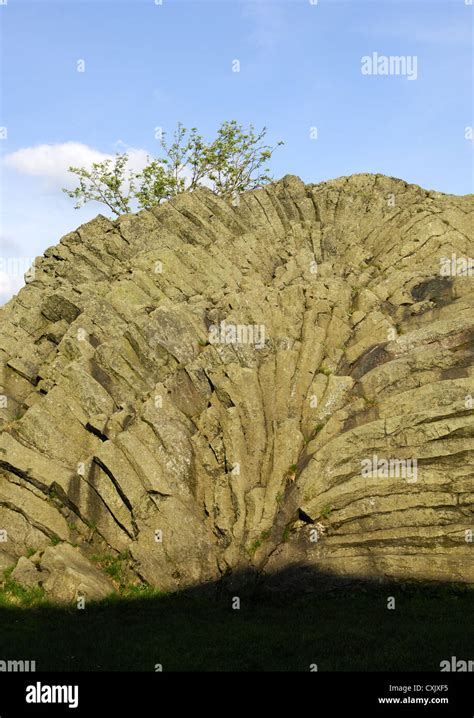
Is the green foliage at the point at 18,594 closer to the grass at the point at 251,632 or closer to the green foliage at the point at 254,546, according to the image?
the grass at the point at 251,632

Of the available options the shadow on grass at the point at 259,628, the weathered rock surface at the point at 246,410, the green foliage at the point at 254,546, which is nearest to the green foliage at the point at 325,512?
the weathered rock surface at the point at 246,410

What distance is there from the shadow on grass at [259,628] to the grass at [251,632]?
1.7 inches

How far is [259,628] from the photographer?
93.5ft

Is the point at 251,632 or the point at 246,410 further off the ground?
the point at 246,410

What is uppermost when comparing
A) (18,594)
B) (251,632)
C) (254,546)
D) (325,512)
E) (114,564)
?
(325,512)

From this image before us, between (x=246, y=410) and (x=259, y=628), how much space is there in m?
13.6

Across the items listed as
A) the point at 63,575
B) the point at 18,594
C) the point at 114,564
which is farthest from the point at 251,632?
the point at 18,594

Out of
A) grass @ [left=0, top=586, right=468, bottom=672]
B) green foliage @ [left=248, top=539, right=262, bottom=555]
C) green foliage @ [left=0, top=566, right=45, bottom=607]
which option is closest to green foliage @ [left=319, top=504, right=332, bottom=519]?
green foliage @ [left=248, top=539, right=262, bottom=555]

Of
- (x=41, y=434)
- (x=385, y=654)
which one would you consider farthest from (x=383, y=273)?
(x=385, y=654)

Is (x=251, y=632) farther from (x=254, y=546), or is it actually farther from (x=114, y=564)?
(x=114, y=564)

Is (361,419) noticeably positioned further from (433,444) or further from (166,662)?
(166,662)

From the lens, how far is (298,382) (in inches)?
1619

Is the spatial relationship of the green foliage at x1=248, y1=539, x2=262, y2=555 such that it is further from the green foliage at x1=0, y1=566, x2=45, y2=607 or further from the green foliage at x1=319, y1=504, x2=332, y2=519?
the green foliage at x1=0, y1=566, x2=45, y2=607

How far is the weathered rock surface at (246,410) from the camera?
3356 cm
